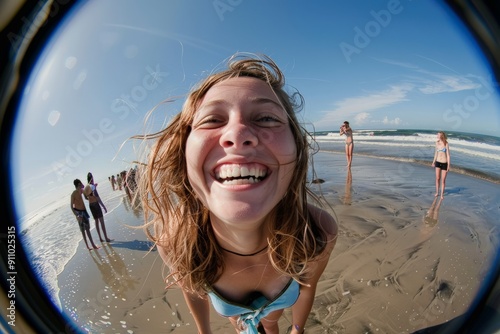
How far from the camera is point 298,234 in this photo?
1.44 metres

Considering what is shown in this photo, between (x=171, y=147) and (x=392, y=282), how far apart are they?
224 cm

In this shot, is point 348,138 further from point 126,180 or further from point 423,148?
point 126,180

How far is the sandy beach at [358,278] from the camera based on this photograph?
1.90 metres

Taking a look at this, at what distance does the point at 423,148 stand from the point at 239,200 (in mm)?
9700

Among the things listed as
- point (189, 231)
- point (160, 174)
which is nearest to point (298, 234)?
point (189, 231)

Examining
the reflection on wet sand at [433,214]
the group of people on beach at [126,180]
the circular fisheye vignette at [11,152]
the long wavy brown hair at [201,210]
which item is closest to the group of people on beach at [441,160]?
the reflection on wet sand at [433,214]

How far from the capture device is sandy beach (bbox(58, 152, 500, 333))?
1.90m

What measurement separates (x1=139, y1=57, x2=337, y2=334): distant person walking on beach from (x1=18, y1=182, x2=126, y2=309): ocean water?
2.07 ft

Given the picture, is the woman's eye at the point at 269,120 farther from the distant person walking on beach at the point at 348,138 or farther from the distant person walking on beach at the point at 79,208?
the distant person walking on beach at the point at 348,138

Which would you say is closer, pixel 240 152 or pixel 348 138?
pixel 240 152

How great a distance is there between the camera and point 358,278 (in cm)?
231

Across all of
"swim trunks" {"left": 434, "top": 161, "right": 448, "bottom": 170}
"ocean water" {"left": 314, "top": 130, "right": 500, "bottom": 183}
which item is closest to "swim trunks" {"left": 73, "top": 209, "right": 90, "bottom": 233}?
"ocean water" {"left": 314, "top": 130, "right": 500, "bottom": 183}

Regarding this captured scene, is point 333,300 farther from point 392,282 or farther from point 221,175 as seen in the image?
point 221,175

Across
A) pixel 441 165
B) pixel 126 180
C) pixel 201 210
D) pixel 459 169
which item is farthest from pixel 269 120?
pixel 459 169
